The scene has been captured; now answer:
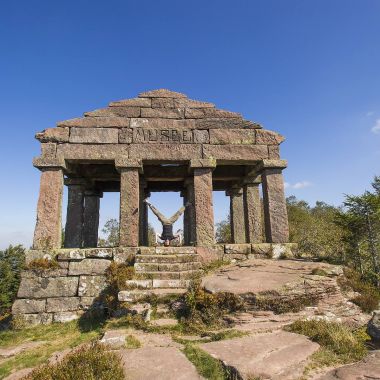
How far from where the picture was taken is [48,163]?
9242 mm

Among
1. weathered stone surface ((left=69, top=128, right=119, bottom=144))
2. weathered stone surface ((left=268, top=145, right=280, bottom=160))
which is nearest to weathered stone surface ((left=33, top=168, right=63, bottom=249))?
weathered stone surface ((left=69, top=128, right=119, bottom=144))

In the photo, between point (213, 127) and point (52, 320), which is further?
point (213, 127)

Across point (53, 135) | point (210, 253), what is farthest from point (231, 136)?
point (53, 135)

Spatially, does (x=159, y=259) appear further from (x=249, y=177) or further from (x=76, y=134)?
(x=249, y=177)

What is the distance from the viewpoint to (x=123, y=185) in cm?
951

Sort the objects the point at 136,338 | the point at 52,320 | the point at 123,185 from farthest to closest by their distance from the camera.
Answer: the point at 123,185
the point at 52,320
the point at 136,338

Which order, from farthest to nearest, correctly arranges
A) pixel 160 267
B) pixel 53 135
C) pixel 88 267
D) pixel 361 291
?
1. pixel 53 135
2. pixel 88 267
3. pixel 160 267
4. pixel 361 291

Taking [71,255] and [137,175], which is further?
[137,175]

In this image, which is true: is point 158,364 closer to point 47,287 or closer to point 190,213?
point 47,287

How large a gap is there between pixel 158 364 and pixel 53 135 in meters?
7.78

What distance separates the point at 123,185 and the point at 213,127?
3.56 m

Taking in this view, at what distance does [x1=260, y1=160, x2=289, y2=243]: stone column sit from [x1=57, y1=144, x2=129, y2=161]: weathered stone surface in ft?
15.4

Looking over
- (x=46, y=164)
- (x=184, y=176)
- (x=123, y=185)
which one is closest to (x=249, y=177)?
(x=184, y=176)

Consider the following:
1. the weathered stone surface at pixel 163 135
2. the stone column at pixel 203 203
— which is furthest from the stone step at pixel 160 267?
the weathered stone surface at pixel 163 135
